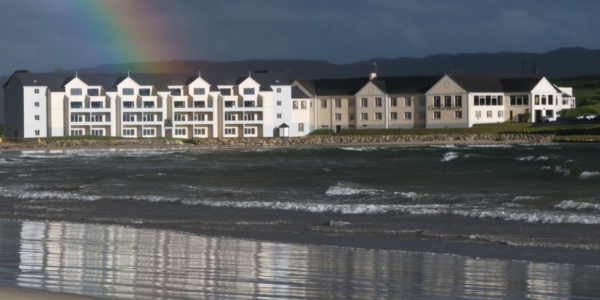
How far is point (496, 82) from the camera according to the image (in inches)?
3730

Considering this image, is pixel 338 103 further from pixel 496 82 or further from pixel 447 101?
pixel 496 82

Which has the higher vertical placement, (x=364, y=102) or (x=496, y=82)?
(x=496, y=82)

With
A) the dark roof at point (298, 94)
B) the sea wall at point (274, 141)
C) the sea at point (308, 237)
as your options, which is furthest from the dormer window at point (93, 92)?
the sea at point (308, 237)

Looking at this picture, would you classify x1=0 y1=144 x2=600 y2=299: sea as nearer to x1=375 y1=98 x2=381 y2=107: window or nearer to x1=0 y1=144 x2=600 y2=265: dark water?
x1=0 y1=144 x2=600 y2=265: dark water

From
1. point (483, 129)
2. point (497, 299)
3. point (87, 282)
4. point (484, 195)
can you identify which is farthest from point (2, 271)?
point (483, 129)

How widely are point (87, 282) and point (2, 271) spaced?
150 cm

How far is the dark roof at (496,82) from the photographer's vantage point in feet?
304

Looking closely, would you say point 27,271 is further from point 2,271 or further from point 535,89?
point 535,89

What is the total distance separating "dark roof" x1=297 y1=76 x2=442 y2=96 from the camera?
95688mm

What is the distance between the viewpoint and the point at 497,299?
10.9 m

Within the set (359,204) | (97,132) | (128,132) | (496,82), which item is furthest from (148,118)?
(359,204)

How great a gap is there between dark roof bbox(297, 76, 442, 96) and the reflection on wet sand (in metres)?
80.2

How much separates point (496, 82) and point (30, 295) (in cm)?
8818

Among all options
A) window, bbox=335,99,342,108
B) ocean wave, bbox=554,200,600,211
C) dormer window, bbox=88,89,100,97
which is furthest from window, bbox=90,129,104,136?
ocean wave, bbox=554,200,600,211
